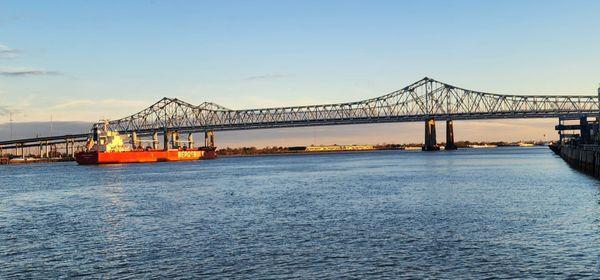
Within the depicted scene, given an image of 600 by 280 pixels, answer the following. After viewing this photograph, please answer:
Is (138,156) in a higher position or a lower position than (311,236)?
higher

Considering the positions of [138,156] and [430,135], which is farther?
[430,135]

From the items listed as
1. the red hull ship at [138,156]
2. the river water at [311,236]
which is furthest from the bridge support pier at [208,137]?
the river water at [311,236]

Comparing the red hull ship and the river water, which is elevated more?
the red hull ship

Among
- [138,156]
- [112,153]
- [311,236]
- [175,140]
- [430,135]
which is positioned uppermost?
[175,140]

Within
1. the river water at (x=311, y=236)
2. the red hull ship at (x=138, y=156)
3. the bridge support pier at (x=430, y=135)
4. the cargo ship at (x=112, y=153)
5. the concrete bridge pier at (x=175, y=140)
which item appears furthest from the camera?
the concrete bridge pier at (x=175, y=140)

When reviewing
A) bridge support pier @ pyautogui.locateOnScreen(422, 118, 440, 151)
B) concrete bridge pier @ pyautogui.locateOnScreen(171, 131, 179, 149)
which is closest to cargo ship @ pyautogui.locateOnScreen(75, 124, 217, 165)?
concrete bridge pier @ pyautogui.locateOnScreen(171, 131, 179, 149)

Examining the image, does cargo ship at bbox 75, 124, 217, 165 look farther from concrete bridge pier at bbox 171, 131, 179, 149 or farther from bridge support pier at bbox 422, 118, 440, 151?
bridge support pier at bbox 422, 118, 440, 151

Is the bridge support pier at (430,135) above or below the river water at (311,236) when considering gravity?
above

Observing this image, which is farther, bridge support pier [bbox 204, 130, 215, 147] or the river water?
bridge support pier [bbox 204, 130, 215, 147]

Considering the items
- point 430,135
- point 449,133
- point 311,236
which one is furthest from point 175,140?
point 311,236

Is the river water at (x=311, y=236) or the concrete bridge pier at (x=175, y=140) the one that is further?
the concrete bridge pier at (x=175, y=140)

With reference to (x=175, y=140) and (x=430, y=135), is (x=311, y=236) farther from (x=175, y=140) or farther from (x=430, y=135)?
(x=175, y=140)

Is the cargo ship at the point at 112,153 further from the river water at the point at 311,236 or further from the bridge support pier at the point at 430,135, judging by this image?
the river water at the point at 311,236

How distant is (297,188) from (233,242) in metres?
25.5
